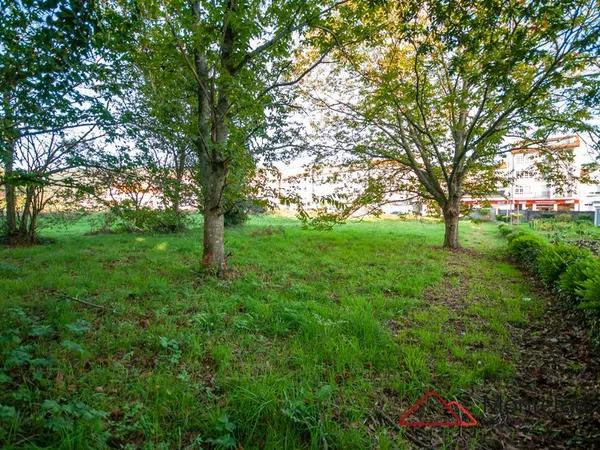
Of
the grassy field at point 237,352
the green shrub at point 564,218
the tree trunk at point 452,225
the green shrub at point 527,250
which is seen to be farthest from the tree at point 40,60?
the green shrub at point 564,218

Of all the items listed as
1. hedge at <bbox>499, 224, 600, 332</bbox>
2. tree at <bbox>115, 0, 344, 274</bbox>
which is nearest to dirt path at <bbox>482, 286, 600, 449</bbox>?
hedge at <bbox>499, 224, 600, 332</bbox>

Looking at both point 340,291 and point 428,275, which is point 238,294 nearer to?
point 340,291

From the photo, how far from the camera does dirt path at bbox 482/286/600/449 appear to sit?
7.93ft

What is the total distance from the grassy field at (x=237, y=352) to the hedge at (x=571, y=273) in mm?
618

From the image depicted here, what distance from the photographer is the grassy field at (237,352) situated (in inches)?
88.7

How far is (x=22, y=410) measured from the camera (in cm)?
227

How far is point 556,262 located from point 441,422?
17.7 feet

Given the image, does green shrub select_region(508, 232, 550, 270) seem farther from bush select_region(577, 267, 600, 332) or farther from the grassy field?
bush select_region(577, 267, 600, 332)

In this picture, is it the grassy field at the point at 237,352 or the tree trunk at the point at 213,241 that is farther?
the tree trunk at the point at 213,241

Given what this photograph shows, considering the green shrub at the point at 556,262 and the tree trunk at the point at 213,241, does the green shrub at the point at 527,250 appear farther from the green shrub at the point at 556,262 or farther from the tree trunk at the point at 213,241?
the tree trunk at the point at 213,241

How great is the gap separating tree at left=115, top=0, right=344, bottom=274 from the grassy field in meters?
2.15

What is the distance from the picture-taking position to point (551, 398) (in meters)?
2.92

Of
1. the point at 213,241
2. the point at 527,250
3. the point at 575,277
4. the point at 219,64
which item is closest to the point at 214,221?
the point at 213,241

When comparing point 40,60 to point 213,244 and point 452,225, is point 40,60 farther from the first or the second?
point 452,225
